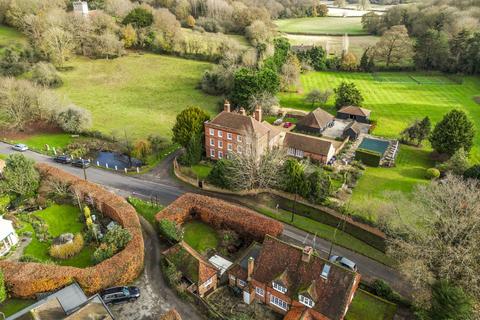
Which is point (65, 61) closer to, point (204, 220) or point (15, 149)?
point (15, 149)

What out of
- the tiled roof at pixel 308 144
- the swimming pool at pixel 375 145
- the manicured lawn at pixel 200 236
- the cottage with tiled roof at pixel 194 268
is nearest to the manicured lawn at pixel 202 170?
the manicured lawn at pixel 200 236

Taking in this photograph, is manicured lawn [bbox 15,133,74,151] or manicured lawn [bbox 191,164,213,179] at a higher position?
manicured lawn [bbox 15,133,74,151]

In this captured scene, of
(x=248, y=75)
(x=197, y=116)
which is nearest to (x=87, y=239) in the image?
(x=197, y=116)

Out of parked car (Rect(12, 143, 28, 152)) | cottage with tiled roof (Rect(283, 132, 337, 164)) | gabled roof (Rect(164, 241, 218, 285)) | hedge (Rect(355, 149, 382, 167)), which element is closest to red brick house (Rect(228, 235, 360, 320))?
gabled roof (Rect(164, 241, 218, 285))

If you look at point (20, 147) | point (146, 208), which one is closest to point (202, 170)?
point (146, 208)

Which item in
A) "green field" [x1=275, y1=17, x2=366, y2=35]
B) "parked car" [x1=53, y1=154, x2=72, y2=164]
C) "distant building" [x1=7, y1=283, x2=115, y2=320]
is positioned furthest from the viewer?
"green field" [x1=275, y1=17, x2=366, y2=35]

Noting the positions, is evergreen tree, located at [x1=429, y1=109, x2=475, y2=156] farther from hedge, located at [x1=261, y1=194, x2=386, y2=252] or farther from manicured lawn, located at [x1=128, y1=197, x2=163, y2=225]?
manicured lawn, located at [x1=128, y1=197, x2=163, y2=225]

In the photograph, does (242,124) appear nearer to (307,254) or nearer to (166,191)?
(166,191)
